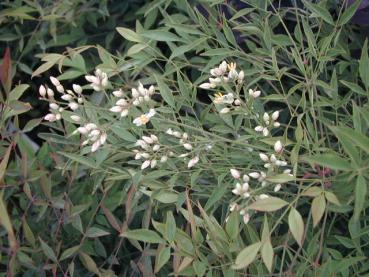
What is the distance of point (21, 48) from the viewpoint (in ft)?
5.70

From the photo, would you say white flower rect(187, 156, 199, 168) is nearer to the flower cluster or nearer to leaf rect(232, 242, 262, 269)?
the flower cluster

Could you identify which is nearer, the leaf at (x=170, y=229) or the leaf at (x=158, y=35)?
the leaf at (x=170, y=229)

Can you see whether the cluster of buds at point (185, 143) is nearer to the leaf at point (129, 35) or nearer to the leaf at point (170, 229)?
the leaf at point (170, 229)

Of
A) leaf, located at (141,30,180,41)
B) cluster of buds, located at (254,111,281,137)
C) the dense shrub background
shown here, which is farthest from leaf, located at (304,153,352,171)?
leaf, located at (141,30,180,41)

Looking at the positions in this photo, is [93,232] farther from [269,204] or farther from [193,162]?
[269,204]

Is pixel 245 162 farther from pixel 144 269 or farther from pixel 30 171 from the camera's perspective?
pixel 30 171

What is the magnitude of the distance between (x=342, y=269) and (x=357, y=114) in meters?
0.26

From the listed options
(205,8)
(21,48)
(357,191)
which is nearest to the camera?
(357,191)

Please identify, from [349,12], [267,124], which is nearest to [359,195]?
[267,124]

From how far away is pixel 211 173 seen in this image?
1.22m

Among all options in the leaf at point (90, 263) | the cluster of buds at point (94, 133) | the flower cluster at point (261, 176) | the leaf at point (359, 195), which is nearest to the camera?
the leaf at point (359, 195)

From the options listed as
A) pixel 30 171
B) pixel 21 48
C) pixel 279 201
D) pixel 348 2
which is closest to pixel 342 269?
pixel 279 201

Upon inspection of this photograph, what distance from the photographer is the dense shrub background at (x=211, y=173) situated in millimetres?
1029

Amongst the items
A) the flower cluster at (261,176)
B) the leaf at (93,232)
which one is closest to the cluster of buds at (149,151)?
the flower cluster at (261,176)
